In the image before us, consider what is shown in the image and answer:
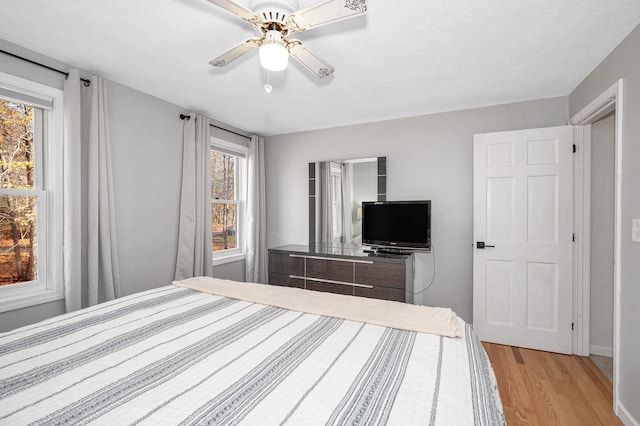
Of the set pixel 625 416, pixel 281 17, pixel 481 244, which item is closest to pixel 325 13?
pixel 281 17

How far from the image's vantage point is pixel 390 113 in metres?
3.44

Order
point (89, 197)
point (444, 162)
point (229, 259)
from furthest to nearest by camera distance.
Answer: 1. point (229, 259)
2. point (444, 162)
3. point (89, 197)

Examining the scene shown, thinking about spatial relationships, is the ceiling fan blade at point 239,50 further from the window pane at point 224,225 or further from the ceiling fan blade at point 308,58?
the window pane at point 224,225

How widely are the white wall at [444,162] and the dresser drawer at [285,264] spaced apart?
1352mm

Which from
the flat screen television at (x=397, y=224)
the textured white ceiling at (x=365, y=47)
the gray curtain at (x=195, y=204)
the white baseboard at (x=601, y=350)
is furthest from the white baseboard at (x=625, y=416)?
the gray curtain at (x=195, y=204)

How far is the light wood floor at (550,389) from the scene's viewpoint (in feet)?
6.39

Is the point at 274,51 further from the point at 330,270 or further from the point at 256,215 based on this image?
the point at 256,215

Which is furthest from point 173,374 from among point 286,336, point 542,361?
point 542,361

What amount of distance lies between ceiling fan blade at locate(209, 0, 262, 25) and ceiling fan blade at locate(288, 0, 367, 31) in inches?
6.2

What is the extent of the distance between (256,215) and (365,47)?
2649mm

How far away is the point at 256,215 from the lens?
4148 millimetres

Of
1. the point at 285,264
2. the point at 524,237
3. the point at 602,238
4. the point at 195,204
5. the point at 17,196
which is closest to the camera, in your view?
the point at 17,196

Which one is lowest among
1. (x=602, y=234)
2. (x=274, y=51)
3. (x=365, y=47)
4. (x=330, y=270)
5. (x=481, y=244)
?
(x=330, y=270)

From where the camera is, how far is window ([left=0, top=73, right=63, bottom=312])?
2127 mm
